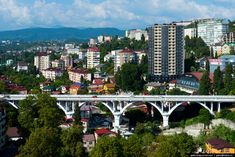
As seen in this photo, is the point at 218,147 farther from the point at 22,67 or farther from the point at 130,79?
the point at 22,67

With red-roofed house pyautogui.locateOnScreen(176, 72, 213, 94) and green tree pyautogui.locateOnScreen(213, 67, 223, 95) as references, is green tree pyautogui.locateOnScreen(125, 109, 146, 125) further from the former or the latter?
red-roofed house pyautogui.locateOnScreen(176, 72, 213, 94)

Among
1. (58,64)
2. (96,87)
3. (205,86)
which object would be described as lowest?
(96,87)

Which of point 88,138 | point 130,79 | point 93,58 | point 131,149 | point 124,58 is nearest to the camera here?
point 131,149

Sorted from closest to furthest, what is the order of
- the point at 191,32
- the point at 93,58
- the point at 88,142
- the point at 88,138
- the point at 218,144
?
1. the point at 218,144
2. the point at 88,142
3. the point at 88,138
4. the point at 93,58
5. the point at 191,32

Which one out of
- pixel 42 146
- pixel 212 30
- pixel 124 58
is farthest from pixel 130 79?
pixel 212 30

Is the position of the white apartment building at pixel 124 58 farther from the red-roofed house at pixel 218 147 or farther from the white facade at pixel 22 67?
the red-roofed house at pixel 218 147

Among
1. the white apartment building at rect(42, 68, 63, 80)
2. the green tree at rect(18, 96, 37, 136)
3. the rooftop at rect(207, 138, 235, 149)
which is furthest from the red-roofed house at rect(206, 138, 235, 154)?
the white apartment building at rect(42, 68, 63, 80)
